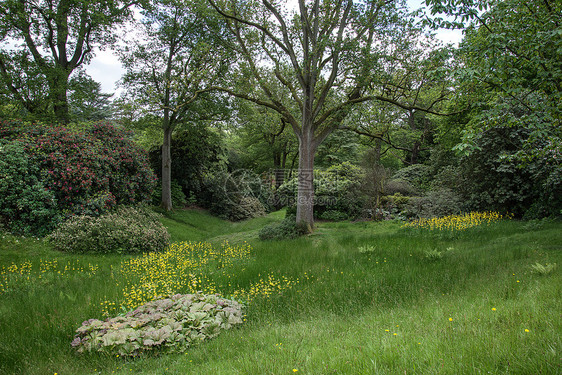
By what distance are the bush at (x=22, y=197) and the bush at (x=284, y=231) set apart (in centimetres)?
780

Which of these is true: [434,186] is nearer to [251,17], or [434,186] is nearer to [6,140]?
[251,17]

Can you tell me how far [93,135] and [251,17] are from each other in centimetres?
868

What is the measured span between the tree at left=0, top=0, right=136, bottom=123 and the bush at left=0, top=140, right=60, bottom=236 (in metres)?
5.47

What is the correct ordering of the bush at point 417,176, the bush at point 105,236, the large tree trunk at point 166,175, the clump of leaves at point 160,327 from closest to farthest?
the clump of leaves at point 160,327 → the bush at point 105,236 → the large tree trunk at point 166,175 → the bush at point 417,176

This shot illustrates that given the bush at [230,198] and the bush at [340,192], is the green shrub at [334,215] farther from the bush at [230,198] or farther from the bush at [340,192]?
the bush at [230,198]

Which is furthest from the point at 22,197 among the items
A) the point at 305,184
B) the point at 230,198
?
the point at 230,198

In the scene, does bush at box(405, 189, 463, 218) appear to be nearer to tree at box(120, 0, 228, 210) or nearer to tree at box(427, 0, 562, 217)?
tree at box(427, 0, 562, 217)

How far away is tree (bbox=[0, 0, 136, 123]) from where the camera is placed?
14.0 m

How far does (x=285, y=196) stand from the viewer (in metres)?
22.2

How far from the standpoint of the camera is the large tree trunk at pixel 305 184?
42.6 ft

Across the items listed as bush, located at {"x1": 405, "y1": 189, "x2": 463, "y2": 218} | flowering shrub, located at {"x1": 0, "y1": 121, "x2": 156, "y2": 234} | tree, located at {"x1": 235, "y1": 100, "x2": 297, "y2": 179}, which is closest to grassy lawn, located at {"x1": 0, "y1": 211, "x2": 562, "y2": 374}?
flowering shrub, located at {"x1": 0, "y1": 121, "x2": 156, "y2": 234}

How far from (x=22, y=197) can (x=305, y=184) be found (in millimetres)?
10195

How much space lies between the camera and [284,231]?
1301 centimetres

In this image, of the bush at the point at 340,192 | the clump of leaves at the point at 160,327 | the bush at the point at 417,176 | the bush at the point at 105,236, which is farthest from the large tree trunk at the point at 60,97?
the bush at the point at 417,176
